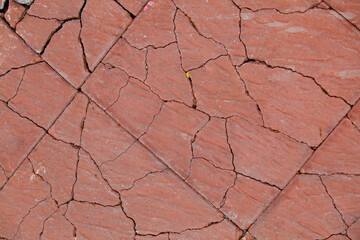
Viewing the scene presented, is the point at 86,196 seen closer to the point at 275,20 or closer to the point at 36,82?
the point at 36,82

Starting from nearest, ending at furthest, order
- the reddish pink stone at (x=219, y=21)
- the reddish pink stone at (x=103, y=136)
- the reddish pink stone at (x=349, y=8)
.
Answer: the reddish pink stone at (x=349, y=8) < the reddish pink stone at (x=219, y=21) < the reddish pink stone at (x=103, y=136)

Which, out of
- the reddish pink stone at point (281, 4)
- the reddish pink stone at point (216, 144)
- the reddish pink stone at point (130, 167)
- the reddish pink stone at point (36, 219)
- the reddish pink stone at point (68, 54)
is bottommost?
the reddish pink stone at point (36, 219)

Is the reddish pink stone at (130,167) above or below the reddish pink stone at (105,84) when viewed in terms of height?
below

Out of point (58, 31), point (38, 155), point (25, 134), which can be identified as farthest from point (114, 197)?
point (58, 31)

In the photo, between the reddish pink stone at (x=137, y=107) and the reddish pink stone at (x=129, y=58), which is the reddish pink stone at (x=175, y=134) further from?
the reddish pink stone at (x=129, y=58)

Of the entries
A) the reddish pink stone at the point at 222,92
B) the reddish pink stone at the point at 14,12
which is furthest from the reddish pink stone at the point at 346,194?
the reddish pink stone at the point at 14,12

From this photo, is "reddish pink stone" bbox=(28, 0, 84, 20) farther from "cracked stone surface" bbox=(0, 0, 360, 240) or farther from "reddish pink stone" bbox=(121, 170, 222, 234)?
"reddish pink stone" bbox=(121, 170, 222, 234)
